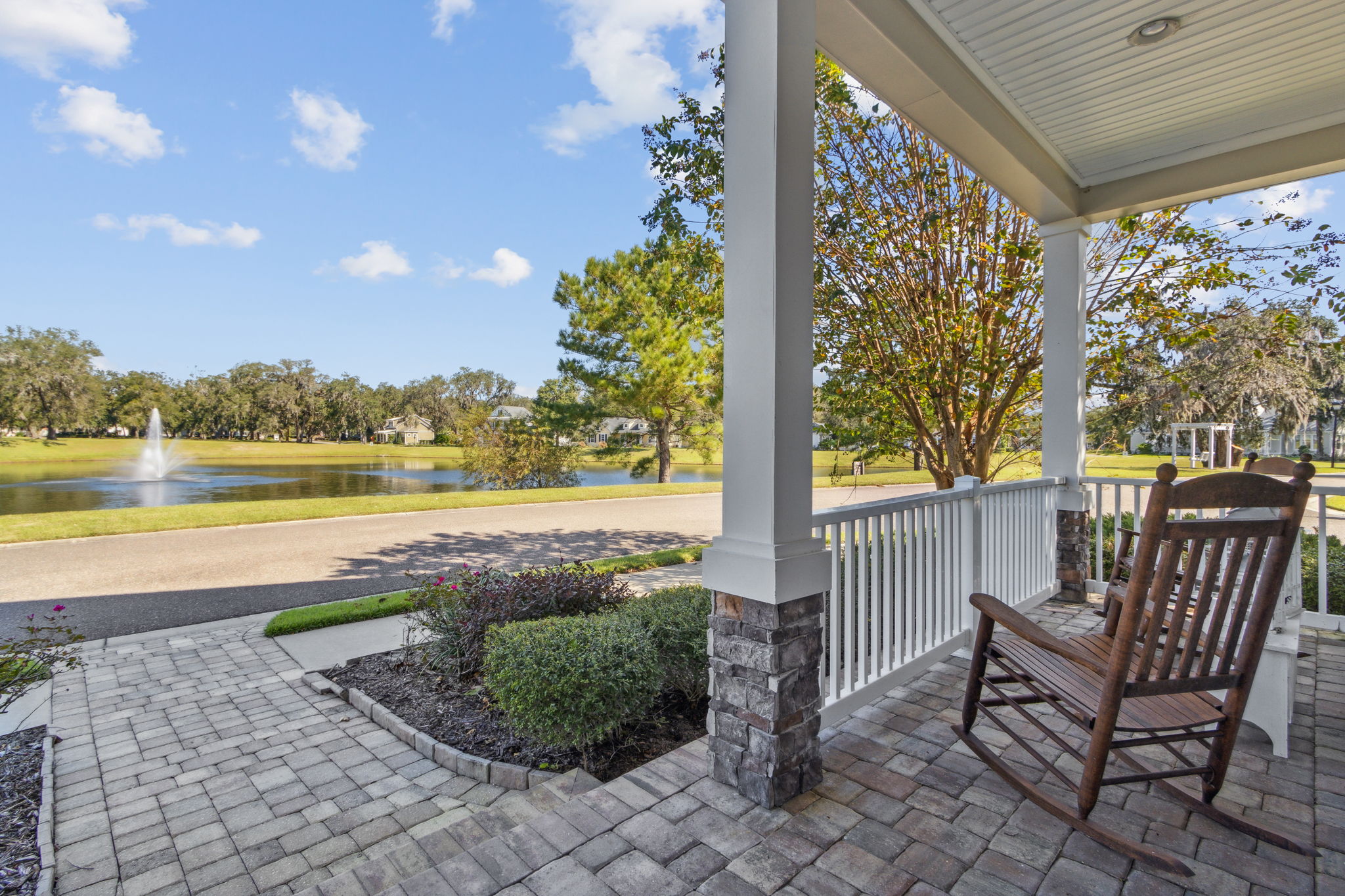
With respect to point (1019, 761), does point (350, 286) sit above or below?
above

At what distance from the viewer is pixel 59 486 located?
16531mm

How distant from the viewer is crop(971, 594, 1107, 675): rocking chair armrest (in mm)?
1507

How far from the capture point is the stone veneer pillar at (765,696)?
1.71 m

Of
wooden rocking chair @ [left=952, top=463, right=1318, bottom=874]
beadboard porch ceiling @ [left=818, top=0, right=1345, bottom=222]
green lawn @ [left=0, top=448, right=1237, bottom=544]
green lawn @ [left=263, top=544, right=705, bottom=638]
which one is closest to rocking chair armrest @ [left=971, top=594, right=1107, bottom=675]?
wooden rocking chair @ [left=952, top=463, right=1318, bottom=874]

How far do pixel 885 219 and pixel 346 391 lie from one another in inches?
1389

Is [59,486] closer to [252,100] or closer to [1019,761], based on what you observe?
[252,100]

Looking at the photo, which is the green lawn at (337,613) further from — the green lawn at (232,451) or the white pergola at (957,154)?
the green lawn at (232,451)

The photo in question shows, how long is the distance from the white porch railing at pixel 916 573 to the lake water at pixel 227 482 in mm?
13722

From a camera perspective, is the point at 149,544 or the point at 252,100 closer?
the point at 149,544

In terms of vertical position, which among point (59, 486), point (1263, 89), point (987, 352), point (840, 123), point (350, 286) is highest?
point (350, 286)

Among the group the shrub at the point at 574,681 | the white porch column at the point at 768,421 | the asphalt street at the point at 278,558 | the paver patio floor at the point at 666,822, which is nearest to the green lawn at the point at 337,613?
the asphalt street at the point at 278,558

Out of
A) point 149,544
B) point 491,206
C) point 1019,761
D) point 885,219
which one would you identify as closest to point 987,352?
point 885,219

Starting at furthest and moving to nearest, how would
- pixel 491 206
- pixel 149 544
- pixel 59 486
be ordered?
1. pixel 491 206
2. pixel 59 486
3. pixel 149 544

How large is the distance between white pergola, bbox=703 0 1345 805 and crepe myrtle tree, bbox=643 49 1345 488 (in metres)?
0.77
